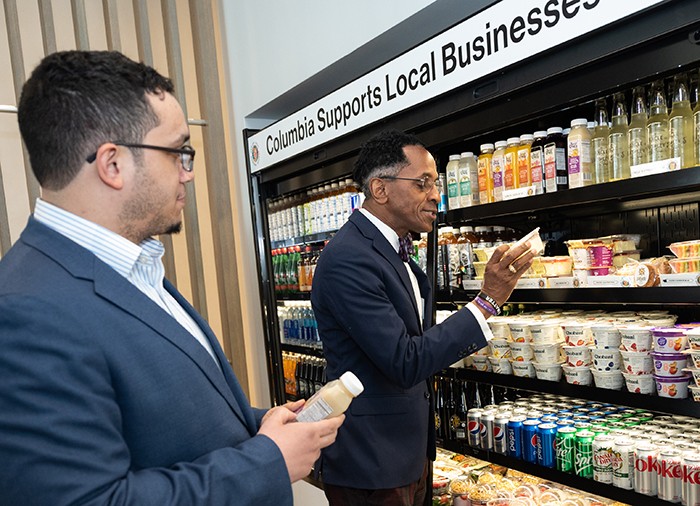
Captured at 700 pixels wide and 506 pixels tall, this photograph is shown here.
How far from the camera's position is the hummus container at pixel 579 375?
83.1 inches

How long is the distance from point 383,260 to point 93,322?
1.27 metres

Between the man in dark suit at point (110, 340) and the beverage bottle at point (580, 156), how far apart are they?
133cm

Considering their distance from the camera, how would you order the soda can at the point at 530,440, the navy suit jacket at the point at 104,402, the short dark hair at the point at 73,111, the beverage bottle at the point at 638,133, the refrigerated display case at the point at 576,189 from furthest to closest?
the soda can at the point at 530,440 → the beverage bottle at the point at 638,133 → the refrigerated display case at the point at 576,189 → the short dark hair at the point at 73,111 → the navy suit jacket at the point at 104,402

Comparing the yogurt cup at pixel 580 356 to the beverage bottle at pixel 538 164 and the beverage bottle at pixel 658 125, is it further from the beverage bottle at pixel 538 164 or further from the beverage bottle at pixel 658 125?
the beverage bottle at pixel 658 125

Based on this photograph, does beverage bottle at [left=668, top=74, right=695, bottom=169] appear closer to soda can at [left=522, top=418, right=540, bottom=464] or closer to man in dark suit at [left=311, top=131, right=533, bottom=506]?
man in dark suit at [left=311, top=131, right=533, bottom=506]

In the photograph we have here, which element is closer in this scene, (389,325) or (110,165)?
(110,165)

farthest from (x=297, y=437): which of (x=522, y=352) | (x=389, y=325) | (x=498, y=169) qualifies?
(x=498, y=169)

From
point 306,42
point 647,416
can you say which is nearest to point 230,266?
point 306,42

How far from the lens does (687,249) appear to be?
1.79 m

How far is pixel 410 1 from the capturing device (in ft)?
8.96

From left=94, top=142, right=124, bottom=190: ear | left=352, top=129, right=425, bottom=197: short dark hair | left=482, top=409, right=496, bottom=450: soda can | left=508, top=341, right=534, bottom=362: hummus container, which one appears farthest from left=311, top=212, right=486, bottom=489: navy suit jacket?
left=94, top=142, right=124, bottom=190: ear

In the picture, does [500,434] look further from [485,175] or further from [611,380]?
[485,175]

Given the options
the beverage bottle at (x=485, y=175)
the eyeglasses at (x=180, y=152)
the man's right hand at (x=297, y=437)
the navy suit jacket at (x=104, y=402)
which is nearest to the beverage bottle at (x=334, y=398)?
the man's right hand at (x=297, y=437)

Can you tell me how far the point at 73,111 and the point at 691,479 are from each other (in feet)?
6.39
